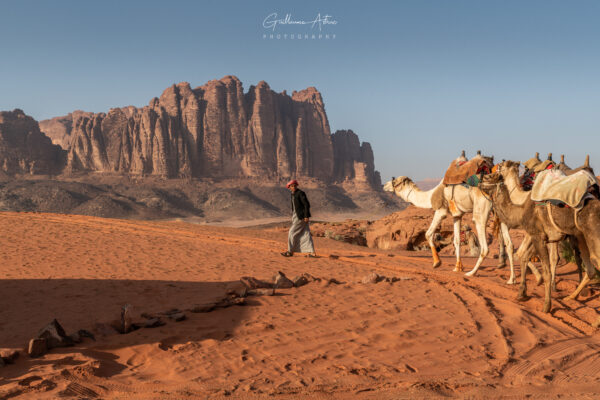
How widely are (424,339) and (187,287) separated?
16.9 ft

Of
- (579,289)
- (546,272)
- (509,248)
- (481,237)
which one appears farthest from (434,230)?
(546,272)

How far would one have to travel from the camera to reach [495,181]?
927 cm

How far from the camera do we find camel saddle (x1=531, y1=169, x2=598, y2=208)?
756 centimetres

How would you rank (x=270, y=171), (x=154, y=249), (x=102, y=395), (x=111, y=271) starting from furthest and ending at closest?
(x=270, y=171)
(x=154, y=249)
(x=111, y=271)
(x=102, y=395)

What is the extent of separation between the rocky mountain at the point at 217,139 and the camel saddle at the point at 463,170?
3624 inches

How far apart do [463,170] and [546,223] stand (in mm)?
3632

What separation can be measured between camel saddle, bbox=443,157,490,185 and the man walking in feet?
12.5

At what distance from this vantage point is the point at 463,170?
11.8 meters

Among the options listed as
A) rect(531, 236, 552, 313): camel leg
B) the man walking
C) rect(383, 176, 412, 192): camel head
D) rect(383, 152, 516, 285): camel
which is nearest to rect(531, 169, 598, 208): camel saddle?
rect(531, 236, 552, 313): camel leg

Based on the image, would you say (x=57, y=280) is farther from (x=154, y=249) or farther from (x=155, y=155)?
(x=155, y=155)

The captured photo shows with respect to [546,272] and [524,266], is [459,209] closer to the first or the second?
[524,266]

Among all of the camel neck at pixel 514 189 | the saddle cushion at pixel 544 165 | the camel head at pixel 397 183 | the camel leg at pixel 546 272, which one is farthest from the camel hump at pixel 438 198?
the camel leg at pixel 546 272

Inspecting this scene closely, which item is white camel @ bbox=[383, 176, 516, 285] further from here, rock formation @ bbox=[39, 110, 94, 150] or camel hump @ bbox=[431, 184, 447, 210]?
rock formation @ bbox=[39, 110, 94, 150]

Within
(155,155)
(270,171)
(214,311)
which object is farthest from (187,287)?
(270,171)
